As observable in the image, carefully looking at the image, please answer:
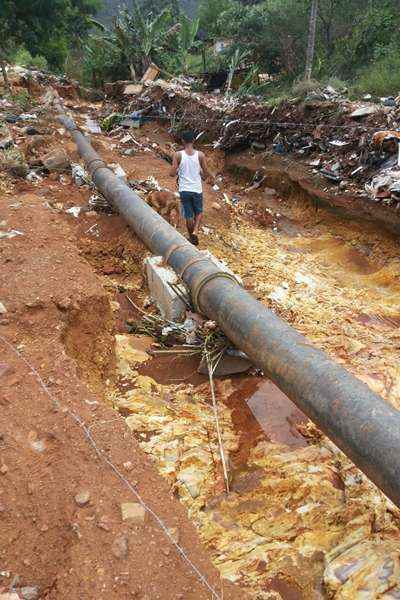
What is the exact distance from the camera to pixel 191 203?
620cm

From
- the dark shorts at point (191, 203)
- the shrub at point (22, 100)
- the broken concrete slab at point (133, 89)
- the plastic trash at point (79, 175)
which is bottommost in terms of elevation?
the shrub at point (22, 100)

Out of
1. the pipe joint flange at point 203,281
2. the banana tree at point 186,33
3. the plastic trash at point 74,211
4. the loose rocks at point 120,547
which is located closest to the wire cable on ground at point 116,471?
the loose rocks at point 120,547

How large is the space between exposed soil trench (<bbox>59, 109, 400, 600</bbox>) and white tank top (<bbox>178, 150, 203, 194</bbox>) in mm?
1014

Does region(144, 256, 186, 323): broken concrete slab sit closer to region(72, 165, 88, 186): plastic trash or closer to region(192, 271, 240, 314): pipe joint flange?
region(192, 271, 240, 314): pipe joint flange

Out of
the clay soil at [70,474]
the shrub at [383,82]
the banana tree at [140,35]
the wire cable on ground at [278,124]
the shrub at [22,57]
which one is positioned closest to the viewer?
the clay soil at [70,474]

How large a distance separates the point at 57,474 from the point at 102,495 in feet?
1.04

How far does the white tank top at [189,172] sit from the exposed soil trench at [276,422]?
1.01 m

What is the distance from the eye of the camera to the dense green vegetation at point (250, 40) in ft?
44.2

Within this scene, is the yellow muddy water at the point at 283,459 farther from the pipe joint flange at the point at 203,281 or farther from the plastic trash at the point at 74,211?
the plastic trash at the point at 74,211

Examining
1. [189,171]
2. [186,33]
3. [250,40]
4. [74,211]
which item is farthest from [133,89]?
[189,171]

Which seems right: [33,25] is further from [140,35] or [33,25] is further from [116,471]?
[116,471]

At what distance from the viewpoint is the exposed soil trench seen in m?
2.54

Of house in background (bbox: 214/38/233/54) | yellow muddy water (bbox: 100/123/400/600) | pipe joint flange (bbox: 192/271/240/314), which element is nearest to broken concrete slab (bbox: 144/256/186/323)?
pipe joint flange (bbox: 192/271/240/314)

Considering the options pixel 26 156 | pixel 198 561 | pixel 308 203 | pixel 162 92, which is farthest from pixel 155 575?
pixel 162 92
